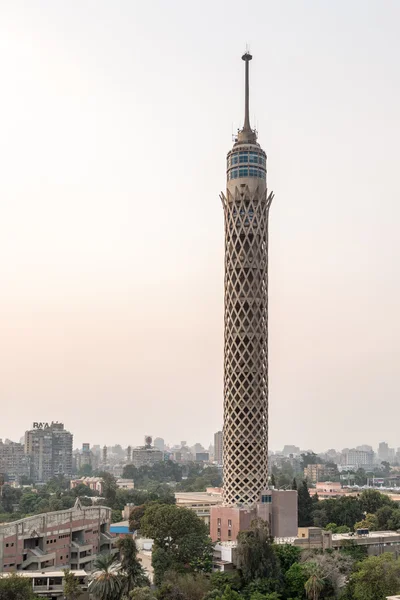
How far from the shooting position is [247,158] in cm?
5650

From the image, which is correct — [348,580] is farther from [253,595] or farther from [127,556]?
[127,556]

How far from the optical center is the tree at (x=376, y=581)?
41438 mm

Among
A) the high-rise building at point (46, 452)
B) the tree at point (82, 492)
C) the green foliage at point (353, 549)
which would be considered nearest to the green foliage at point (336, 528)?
the green foliage at point (353, 549)

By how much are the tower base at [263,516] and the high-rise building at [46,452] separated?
494 ft

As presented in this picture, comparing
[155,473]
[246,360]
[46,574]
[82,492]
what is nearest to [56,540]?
[46,574]

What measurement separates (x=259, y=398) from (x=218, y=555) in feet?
35.7

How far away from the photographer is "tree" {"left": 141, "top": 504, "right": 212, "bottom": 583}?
46.0 meters

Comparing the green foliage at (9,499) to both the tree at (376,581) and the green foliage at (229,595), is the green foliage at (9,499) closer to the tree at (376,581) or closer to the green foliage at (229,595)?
the green foliage at (229,595)

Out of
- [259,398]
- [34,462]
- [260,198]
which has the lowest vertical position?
[34,462]

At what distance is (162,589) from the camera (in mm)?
40625

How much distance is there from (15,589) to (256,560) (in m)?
12.9

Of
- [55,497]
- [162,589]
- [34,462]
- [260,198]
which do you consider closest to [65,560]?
[162,589]

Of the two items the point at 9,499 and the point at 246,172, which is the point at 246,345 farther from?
the point at 9,499

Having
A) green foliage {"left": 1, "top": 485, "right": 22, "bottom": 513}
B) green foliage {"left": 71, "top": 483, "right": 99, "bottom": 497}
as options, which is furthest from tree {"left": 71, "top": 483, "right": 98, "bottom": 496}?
green foliage {"left": 1, "top": 485, "right": 22, "bottom": 513}
